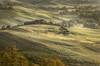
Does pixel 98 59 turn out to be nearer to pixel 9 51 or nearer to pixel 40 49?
pixel 40 49

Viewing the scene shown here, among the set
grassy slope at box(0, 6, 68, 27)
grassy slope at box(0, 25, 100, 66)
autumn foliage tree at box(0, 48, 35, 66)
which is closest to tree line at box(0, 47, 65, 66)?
autumn foliage tree at box(0, 48, 35, 66)

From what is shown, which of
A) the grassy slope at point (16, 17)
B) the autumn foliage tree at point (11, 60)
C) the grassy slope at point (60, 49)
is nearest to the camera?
the autumn foliage tree at point (11, 60)

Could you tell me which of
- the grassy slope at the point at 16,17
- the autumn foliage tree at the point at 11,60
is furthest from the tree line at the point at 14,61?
the grassy slope at the point at 16,17

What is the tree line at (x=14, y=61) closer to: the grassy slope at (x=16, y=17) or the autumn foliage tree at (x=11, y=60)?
the autumn foliage tree at (x=11, y=60)

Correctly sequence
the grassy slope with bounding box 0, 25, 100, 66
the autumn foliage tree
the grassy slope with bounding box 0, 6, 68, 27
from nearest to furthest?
the autumn foliage tree
the grassy slope with bounding box 0, 25, 100, 66
the grassy slope with bounding box 0, 6, 68, 27

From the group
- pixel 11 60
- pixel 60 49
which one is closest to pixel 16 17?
pixel 60 49

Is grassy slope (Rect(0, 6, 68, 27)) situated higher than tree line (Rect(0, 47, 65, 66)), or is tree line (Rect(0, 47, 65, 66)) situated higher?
grassy slope (Rect(0, 6, 68, 27))

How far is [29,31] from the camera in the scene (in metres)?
15.6

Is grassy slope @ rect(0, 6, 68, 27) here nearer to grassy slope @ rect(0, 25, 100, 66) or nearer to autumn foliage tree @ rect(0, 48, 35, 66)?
grassy slope @ rect(0, 25, 100, 66)

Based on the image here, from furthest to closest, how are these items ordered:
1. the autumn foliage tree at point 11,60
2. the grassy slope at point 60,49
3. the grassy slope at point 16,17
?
the grassy slope at point 16,17, the grassy slope at point 60,49, the autumn foliage tree at point 11,60

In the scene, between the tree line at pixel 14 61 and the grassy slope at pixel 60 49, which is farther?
the grassy slope at pixel 60 49

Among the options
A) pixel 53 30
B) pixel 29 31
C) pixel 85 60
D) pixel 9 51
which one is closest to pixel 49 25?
pixel 53 30

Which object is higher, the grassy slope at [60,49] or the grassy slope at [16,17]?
the grassy slope at [16,17]

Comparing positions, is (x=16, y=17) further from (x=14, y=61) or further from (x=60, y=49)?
(x=14, y=61)
